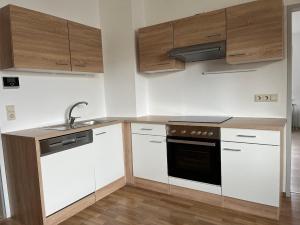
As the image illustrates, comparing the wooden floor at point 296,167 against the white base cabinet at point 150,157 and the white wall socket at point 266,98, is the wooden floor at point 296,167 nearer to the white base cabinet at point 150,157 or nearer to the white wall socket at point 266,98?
the white wall socket at point 266,98

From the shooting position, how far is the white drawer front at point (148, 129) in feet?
8.64

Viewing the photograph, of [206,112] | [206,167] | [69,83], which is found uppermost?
[69,83]

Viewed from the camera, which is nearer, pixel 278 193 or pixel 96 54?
pixel 278 193

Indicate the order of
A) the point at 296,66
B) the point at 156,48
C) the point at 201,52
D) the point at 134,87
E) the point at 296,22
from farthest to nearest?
the point at 296,66 → the point at 296,22 → the point at 134,87 → the point at 156,48 → the point at 201,52

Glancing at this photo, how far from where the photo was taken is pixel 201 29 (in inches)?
98.7


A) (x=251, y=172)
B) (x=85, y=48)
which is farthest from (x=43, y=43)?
(x=251, y=172)

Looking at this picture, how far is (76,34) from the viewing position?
2.66 metres

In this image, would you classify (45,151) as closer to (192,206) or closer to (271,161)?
(192,206)

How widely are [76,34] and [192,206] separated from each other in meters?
2.39

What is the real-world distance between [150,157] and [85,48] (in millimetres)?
1598

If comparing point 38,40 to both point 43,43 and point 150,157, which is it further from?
point 150,157

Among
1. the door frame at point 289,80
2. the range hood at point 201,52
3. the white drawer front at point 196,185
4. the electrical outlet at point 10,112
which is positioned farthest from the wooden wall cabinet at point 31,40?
the door frame at point 289,80

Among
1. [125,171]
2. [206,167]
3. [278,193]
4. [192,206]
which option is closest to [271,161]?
[278,193]

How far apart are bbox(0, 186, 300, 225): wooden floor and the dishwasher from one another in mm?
233
